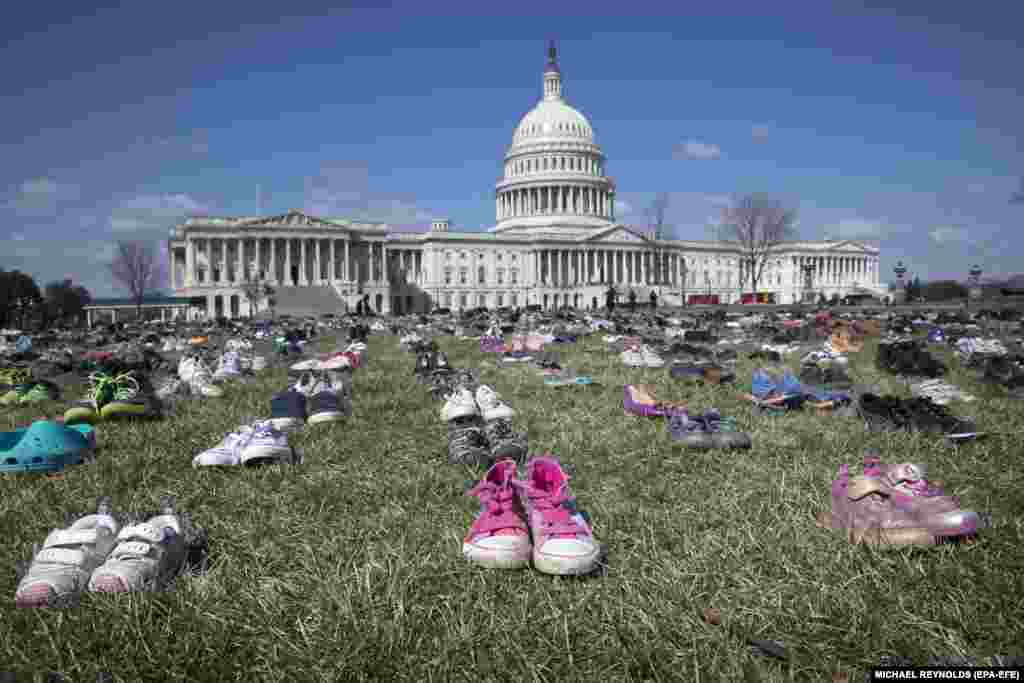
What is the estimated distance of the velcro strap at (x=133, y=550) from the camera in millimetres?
2826

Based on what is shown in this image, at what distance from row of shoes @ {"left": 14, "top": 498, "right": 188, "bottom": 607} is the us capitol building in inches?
2916

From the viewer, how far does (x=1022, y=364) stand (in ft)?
33.0

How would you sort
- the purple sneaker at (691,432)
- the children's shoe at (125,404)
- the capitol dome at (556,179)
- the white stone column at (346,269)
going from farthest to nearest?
the capitol dome at (556,179), the white stone column at (346,269), the children's shoe at (125,404), the purple sneaker at (691,432)

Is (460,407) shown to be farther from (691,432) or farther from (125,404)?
(125,404)

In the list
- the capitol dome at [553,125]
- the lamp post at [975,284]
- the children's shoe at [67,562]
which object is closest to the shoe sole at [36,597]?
the children's shoe at [67,562]

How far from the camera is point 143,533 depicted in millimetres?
2895

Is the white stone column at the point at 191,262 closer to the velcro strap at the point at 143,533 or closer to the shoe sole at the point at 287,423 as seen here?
the shoe sole at the point at 287,423

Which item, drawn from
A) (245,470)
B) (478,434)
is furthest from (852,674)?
(245,470)

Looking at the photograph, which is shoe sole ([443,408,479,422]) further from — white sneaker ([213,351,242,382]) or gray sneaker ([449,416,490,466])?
white sneaker ([213,351,242,382])

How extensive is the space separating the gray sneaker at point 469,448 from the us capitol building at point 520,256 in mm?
72579

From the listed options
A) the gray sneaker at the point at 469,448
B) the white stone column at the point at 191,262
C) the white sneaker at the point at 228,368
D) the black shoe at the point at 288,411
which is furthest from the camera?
the white stone column at the point at 191,262

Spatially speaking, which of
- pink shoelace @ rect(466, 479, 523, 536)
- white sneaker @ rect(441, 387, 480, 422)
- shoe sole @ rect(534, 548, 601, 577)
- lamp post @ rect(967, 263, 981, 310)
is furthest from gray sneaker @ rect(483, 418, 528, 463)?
lamp post @ rect(967, 263, 981, 310)

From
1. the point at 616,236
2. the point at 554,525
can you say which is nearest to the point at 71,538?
the point at 554,525

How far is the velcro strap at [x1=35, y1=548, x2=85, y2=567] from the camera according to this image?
281 centimetres
